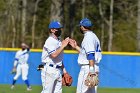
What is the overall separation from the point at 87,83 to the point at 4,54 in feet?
47.4

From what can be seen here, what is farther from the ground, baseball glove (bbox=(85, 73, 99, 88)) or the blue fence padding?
baseball glove (bbox=(85, 73, 99, 88))

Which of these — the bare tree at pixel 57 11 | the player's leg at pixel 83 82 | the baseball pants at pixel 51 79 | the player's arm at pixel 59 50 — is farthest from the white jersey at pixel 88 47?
the bare tree at pixel 57 11

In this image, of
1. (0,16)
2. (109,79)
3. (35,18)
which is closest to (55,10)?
(109,79)

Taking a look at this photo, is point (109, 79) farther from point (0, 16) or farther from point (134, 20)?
point (134, 20)

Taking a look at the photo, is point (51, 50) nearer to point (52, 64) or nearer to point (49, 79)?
point (52, 64)

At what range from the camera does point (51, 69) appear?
10.8 metres

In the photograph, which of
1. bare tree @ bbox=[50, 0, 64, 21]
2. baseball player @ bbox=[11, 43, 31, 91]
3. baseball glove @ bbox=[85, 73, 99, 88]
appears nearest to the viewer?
baseball glove @ bbox=[85, 73, 99, 88]

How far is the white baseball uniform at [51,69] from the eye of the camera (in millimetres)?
10727

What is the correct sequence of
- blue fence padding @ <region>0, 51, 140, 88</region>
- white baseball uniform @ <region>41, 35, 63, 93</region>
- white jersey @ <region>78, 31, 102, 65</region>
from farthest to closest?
blue fence padding @ <region>0, 51, 140, 88</region> → white baseball uniform @ <region>41, 35, 63, 93</region> → white jersey @ <region>78, 31, 102, 65</region>

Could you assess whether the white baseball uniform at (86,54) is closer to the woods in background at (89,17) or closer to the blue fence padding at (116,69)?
the blue fence padding at (116,69)

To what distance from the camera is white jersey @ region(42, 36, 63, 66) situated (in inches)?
420

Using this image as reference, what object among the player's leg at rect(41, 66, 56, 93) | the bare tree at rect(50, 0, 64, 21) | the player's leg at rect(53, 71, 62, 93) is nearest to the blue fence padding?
the bare tree at rect(50, 0, 64, 21)

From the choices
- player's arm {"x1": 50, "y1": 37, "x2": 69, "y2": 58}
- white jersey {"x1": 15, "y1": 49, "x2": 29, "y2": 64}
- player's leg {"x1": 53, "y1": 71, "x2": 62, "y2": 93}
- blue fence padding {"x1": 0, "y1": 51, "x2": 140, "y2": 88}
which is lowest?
blue fence padding {"x1": 0, "y1": 51, "x2": 140, "y2": 88}

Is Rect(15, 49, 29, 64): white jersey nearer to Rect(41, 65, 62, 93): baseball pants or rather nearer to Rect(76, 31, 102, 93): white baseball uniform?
Rect(41, 65, 62, 93): baseball pants
